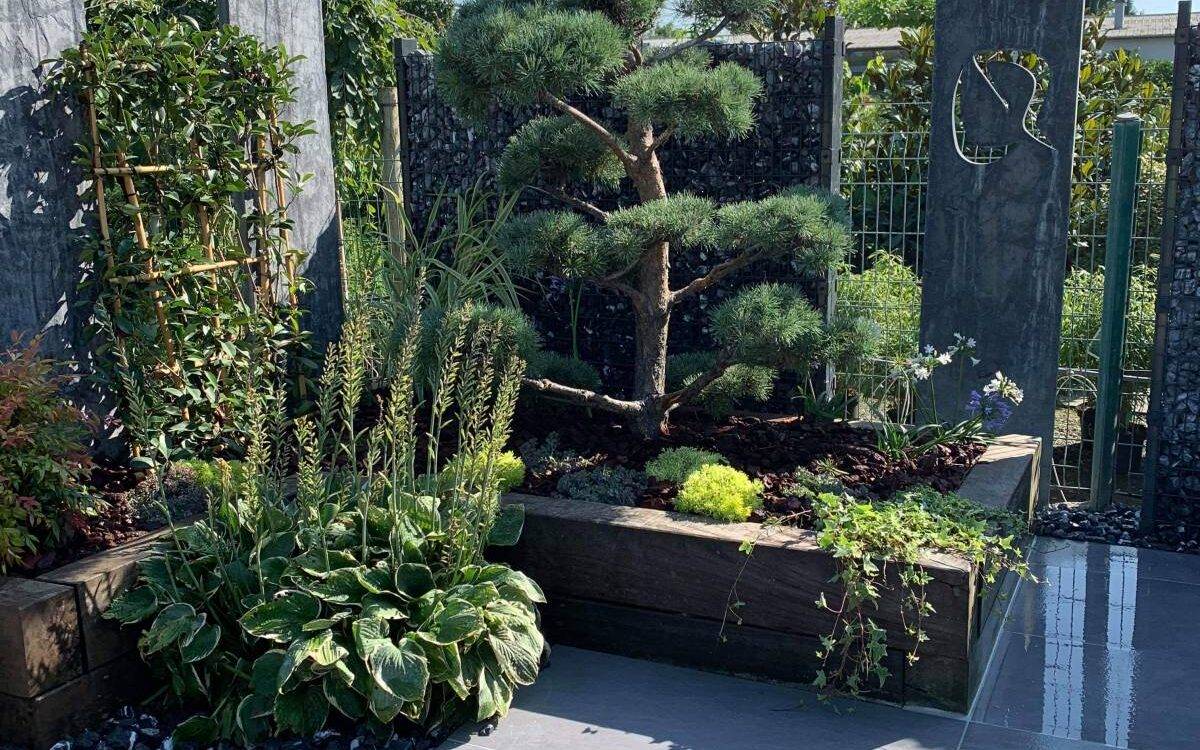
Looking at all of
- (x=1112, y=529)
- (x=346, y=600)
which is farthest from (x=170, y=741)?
(x=1112, y=529)

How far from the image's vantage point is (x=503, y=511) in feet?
10.8

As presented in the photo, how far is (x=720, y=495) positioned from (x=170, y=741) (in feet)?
A: 5.25

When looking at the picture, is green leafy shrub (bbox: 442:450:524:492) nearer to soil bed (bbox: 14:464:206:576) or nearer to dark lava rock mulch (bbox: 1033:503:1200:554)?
soil bed (bbox: 14:464:206:576)

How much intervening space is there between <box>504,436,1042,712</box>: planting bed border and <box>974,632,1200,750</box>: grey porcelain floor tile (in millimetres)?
86

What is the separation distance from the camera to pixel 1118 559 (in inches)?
160

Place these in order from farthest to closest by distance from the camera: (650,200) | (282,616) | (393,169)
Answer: (393,169) → (650,200) → (282,616)

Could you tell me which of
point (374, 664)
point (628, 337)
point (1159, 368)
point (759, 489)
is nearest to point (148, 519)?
point (374, 664)

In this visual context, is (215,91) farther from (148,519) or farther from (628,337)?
(628,337)

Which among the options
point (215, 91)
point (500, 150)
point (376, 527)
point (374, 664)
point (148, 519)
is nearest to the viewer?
point (374, 664)

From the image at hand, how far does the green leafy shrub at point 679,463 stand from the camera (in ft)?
11.5

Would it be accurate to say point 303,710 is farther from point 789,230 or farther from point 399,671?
point 789,230

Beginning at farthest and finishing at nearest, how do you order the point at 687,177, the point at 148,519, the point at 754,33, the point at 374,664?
1. the point at 687,177
2. the point at 754,33
3. the point at 148,519
4. the point at 374,664

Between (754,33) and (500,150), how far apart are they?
1744 mm

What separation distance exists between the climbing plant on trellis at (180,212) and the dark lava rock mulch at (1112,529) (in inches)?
120
